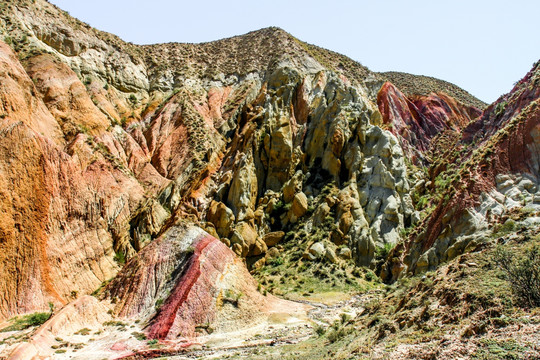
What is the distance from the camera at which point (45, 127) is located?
34.7m

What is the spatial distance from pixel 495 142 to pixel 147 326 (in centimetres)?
2271

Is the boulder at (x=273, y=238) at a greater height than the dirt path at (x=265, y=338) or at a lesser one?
greater

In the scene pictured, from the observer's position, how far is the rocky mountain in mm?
19781

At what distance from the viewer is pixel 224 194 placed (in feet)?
121

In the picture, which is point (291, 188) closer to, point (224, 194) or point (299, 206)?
point (299, 206)

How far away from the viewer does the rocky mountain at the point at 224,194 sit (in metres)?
19.8

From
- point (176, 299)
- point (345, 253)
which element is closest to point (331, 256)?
point (345, 253)

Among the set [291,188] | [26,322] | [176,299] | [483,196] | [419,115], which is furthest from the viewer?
[419,115]

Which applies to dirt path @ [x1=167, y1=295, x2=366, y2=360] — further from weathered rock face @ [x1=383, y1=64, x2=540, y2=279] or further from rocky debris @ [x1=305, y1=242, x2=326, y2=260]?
rocky debris @ [x1=305, y1=242, x2=326, y2=260]

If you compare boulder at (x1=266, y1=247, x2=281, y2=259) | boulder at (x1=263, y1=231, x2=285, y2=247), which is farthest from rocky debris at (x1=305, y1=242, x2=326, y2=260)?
boulder at (x1=263, y1=231, x2=285, y2=247)

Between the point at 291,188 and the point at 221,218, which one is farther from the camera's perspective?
the point at 291,188

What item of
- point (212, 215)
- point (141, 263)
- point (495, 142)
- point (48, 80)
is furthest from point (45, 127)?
point (495, 142)

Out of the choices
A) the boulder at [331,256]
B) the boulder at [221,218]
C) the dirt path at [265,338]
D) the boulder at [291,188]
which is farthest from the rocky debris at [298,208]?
the dirt path at [265,338]

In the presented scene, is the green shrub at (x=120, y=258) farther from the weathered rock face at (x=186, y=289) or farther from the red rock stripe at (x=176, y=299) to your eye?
the red rock stripe at (x=176, y=299)
